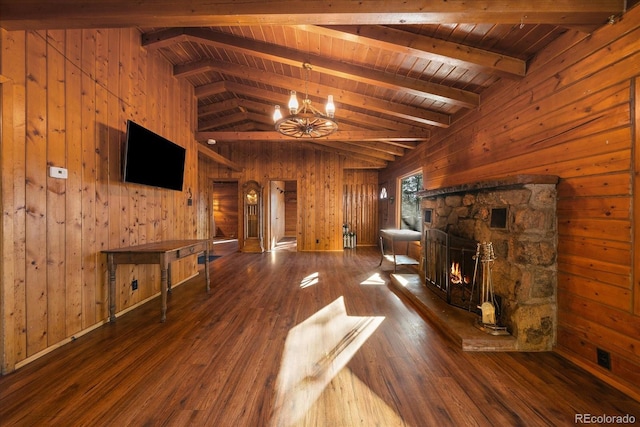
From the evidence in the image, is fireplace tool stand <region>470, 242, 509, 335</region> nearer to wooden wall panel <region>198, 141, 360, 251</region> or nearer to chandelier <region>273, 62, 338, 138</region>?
chandelier <region>273, 62, 338, 138</region>

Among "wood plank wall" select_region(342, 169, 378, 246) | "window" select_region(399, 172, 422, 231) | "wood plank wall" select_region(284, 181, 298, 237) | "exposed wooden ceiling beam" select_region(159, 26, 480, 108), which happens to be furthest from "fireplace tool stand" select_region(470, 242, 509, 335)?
"wood plank wall" select_region(284, 181, 298, 237)

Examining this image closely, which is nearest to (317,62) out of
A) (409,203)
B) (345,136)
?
(345,136)

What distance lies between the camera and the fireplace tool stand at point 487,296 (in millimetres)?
2185

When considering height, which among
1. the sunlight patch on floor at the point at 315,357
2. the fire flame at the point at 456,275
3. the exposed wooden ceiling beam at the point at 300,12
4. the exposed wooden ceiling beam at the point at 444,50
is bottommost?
the sunlight patch on floor at the point at 315,357

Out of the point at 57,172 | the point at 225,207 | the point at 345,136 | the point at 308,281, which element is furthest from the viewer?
the point at 225,207

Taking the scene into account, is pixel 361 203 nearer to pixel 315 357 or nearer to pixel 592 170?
pixel 592 170

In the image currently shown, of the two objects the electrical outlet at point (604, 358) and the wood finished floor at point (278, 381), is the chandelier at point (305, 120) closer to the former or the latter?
the wood finished floor at point (278, 381)

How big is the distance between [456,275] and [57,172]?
13.3ft

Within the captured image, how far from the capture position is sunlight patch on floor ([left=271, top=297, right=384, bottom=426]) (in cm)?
150

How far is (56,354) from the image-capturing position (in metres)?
2.03

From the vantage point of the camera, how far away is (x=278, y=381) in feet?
5.57

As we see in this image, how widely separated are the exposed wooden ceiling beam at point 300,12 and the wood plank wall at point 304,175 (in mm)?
5573

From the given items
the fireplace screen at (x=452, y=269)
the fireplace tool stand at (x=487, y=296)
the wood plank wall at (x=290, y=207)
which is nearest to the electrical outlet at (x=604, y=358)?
the fireplace tool stand at (x=487, y=296)

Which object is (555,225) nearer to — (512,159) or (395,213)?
(512,159)
